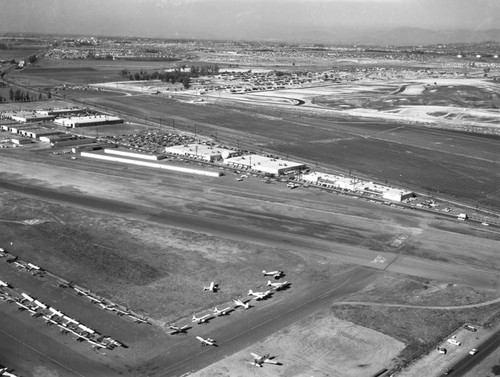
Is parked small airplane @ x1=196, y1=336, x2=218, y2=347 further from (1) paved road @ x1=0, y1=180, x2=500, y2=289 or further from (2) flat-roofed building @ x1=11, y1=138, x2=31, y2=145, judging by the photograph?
(2) flat-roofed building @ x1=11, y1=138, x2=31, y2=145

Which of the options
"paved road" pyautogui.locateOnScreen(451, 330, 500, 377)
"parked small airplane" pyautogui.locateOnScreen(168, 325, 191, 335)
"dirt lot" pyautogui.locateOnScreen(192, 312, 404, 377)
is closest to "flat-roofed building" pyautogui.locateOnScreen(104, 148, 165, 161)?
"parked small airplane" pyautogui.locateOnScreen(168, 325, 191, 335)

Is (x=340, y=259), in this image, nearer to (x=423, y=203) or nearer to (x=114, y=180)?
(x=423, y=203)

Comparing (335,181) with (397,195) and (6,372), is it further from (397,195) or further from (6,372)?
(6,372)

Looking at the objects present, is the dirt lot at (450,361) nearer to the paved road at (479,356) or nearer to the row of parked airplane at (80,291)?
the paved road at (479,356)

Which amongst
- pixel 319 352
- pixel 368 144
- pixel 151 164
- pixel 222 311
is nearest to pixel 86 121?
pixel 151 164

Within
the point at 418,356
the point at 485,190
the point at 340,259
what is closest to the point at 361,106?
the point at 485,190
